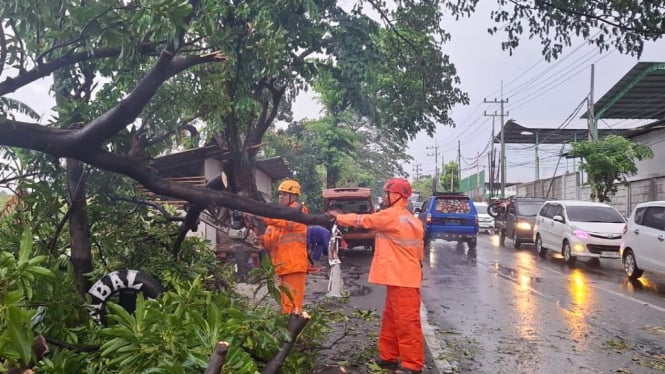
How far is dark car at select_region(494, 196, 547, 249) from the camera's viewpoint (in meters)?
19.6

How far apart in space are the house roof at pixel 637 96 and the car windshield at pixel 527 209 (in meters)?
8.27

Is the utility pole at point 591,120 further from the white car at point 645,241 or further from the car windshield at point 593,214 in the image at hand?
the white car at point 645,241

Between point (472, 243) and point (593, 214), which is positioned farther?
point (472, 243)

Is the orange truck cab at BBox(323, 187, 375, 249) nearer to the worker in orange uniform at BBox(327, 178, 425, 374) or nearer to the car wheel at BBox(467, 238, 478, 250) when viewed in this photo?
the car wheel at BBox(467, 238, 478, 250)

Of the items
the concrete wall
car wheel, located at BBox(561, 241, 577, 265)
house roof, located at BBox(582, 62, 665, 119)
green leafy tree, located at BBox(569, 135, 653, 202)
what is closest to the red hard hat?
car wheel, located at BBox(561, 241, 577, 265)

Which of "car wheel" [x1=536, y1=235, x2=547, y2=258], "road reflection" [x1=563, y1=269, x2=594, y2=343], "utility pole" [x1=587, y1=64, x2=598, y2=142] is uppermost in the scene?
"utility pole" [x1=587, y1=64, x2=598, y2=142]

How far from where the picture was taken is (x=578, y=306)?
8.84 meters

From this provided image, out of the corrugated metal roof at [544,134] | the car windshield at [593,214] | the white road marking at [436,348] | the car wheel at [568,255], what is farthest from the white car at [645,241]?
the corrugated metal roof at [544,134]

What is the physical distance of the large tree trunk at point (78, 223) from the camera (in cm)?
437

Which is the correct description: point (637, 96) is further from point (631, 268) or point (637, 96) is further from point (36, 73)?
point (36, 73)

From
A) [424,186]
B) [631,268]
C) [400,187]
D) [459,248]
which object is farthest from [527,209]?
[424,186]

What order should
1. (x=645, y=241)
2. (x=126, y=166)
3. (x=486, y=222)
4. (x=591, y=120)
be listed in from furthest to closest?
(x=486, y=222) < (x=591, y=120) < (x=645, y=241) < (x=126, y=166)

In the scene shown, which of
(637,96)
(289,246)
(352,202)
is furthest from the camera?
(637,96)

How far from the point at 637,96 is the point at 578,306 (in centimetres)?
2165
